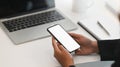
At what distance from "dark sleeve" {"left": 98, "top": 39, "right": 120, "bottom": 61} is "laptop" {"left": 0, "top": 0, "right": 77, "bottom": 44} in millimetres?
168

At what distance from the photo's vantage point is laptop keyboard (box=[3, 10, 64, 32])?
0.97m

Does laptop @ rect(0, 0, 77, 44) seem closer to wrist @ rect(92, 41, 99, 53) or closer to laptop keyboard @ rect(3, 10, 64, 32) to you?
laptop keyboard @ rect(3, 10, 64, 32)

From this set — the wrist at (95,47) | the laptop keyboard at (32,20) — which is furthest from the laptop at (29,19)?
the wrist at (95,47)

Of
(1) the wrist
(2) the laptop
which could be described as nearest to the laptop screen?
(2) the laptop

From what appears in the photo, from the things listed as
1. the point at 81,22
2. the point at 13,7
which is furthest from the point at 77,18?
the point at 13,7

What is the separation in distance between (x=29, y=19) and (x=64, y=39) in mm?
241

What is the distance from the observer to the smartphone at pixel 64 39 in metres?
0.84

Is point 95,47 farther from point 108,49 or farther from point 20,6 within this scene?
point 20,6

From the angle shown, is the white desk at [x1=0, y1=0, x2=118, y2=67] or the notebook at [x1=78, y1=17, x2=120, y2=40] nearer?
the white desk at [x1=0, y1=0, x2=118, y2=67]

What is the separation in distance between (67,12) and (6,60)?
16.7 inches

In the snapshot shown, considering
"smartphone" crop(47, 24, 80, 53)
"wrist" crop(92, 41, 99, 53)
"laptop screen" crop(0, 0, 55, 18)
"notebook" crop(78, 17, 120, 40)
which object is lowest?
"wrist" crop(92, 41, 99, 53)

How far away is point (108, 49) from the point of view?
2.91 feet

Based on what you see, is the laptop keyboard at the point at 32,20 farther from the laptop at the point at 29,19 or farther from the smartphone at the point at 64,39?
the smartphone at the point at 64,39

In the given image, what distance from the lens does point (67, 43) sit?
2.76ft
